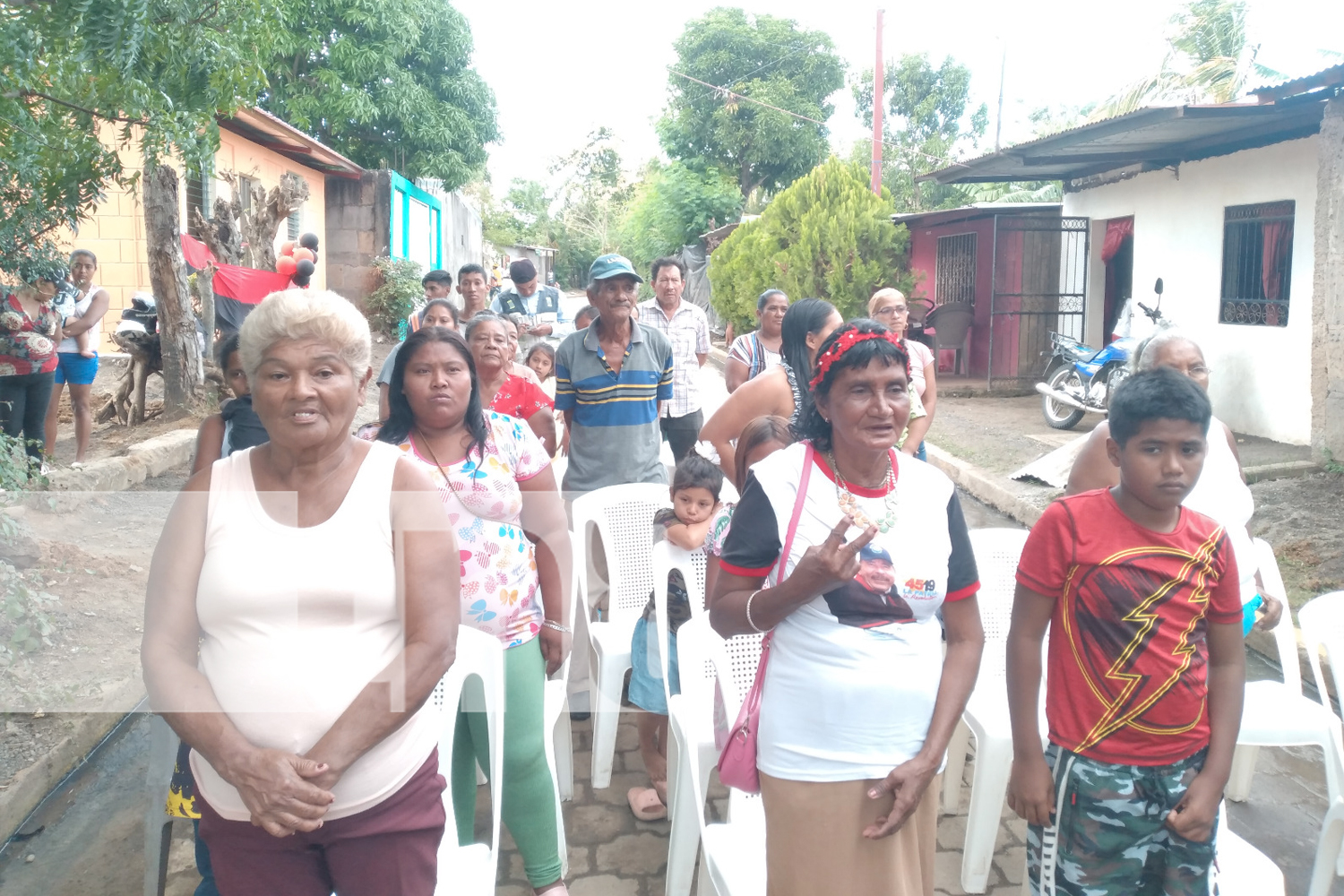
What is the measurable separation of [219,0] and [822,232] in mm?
12161

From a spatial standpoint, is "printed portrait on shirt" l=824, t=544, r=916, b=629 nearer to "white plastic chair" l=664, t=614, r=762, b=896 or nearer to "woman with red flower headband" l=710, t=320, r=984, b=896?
"woman with red flower headband" l=710, t=320, r=984, b=896

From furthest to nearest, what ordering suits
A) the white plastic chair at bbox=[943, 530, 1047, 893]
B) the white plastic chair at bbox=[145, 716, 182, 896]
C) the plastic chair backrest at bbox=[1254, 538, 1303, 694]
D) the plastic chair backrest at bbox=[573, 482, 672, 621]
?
1. the plastic chair backrest at bbox=[573, 482, 672, 621]
2. the plastic chair backrest at bbox=[1254, 538, 1303, 694]
3. the white plastic chair at bbox=[943, 530, 1047, 893]
4. the white plastic chair at bbox=[145, 716, 182, 896]

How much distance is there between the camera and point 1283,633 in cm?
328

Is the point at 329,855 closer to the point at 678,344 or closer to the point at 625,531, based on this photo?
the point at 625,531

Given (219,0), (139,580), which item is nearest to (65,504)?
(139,580)

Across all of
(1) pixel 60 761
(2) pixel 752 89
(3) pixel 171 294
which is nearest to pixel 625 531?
(1) pixel 60 761

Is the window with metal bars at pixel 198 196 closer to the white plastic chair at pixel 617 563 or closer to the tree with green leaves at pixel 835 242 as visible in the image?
the tree with green leaves at pixel 835 242

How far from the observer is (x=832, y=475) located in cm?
210

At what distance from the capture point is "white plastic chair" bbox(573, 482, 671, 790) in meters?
3.81

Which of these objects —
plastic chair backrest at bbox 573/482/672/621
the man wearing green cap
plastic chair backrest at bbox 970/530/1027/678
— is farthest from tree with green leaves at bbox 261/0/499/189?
plastic chair backrest at bbox 970/530/1027/678

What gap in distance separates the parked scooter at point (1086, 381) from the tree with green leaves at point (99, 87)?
28.8 feet

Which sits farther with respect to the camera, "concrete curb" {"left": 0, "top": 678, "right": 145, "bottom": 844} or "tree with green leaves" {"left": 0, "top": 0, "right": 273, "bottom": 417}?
"tree with green leaves" {"left": 0, "top": 0, "right": 273, "bottom": 417}

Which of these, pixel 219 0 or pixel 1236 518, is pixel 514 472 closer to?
pixel 1236 518

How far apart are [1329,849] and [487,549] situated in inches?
93.7
